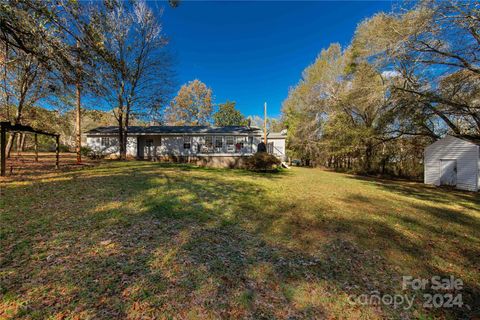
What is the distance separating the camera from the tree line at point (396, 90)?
890 centimetres

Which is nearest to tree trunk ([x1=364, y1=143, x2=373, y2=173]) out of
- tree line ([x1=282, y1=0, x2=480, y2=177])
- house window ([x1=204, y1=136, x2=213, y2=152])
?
tree line ([x1=282, y1=0, x2=480, y2=177])

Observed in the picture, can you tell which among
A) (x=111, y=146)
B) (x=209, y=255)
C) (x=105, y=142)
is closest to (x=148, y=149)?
(x=111, y=146)

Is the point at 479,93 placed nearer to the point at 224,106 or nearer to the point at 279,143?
the point at 279,143

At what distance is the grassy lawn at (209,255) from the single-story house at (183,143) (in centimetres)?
1327

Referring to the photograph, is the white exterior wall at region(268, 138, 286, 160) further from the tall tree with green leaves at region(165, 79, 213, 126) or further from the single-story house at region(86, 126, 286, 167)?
the tall tree with green leaves at region(165, 79, 213, 126)

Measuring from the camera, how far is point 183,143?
19875 mm

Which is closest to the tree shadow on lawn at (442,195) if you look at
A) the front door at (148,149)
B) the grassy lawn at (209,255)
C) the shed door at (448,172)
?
the shed door at (448,172)

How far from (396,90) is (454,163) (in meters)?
6.47

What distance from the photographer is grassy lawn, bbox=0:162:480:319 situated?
2400mm

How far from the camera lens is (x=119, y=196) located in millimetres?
6102

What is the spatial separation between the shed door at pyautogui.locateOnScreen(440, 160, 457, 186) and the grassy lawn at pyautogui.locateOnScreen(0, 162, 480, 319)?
919cm

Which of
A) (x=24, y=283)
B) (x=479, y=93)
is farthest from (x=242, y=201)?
(x=479, y=93)

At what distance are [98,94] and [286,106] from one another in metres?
30.4

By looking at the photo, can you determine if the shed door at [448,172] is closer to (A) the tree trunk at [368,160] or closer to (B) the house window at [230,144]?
(A) the tree trunk at [368,160]
